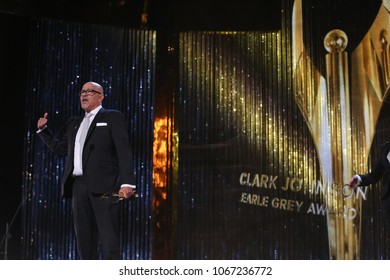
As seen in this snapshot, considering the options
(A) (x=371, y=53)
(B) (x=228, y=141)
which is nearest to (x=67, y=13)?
(B) (x=228, y=141)

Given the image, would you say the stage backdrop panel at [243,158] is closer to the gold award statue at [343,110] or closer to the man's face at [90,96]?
the gold award statue at [343,110]

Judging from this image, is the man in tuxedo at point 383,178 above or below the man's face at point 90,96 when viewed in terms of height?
below

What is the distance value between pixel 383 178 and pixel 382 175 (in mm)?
15

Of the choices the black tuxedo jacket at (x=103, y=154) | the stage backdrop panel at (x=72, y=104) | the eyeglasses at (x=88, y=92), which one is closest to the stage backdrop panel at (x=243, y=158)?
the stage backdrop panel at (x=72, y=104)

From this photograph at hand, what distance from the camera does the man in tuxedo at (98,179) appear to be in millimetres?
2979

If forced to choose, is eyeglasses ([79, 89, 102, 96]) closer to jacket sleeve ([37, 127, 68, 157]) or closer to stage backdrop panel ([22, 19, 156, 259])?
stage backdrop panel ([22, 19, 156, 259])

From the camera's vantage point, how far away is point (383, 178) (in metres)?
3.06

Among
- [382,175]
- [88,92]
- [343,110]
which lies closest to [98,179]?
[88,92]

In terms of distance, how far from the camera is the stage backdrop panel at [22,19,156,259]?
3.12 metres

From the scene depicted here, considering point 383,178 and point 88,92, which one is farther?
point 88,92

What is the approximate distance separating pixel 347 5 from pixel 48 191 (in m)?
1.58

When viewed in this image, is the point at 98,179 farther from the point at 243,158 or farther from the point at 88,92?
the point at 243,158

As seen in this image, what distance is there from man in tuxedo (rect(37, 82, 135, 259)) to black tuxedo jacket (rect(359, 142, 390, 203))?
102cm
